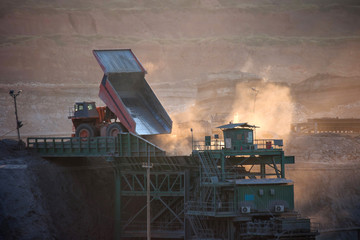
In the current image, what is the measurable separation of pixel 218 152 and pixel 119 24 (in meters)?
94.2

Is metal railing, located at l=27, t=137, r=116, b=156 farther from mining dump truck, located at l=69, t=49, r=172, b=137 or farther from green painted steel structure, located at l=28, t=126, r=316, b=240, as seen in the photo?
mining dump truck, located at l=69, t=49, r=172, b=137

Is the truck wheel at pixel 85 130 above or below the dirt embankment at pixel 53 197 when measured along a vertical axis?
above

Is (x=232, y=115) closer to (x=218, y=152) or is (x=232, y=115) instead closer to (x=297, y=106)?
(x=297, y=106)

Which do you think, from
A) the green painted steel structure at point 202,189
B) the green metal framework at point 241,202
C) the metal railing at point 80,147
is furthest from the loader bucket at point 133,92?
the green metal framework at point 241,202

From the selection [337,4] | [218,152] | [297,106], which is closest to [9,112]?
[297,106]

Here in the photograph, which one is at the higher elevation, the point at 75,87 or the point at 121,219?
the point at 75,87

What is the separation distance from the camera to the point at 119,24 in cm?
12025

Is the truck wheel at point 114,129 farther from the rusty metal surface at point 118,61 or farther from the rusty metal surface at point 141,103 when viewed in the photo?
the rusty metal surface at point 118,61

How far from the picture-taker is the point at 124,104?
35.1 meters

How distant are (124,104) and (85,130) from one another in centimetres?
337

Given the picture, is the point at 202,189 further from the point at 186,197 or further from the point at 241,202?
the point at 241,202

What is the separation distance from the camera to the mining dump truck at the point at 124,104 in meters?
34.8

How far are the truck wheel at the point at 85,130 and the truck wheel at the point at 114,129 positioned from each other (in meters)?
1.61

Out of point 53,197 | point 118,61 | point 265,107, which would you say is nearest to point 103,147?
point 53,197
